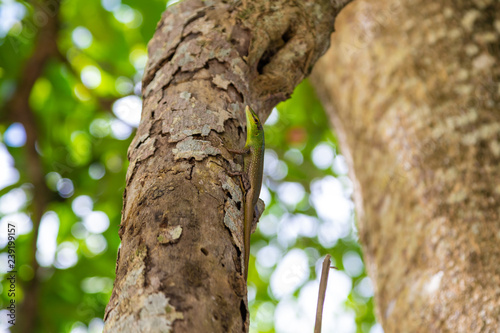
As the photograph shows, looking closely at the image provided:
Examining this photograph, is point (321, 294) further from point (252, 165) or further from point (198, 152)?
point (252, 165)

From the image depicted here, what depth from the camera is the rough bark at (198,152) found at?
Answer: 47.6 inches

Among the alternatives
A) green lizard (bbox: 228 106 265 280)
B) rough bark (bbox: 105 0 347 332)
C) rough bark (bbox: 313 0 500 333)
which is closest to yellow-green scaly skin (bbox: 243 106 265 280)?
green lizard (bbox: 228 106 265 280)

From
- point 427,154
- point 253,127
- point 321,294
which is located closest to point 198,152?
point 321,294

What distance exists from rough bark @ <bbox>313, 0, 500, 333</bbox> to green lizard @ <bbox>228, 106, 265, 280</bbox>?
3.81ft

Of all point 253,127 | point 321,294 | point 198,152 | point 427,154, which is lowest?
point 321,294

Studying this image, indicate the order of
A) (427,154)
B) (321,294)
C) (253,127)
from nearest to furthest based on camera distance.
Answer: (321,294), (253,127), (427,154)

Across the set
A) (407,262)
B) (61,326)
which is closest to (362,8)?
(407,262)

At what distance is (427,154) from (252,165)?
141 centimetres

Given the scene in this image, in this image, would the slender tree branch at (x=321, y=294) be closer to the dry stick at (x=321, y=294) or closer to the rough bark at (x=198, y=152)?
the dry stick at (x=321, y=294)

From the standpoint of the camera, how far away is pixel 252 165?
2312mm

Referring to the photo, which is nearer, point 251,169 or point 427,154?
point 251,169

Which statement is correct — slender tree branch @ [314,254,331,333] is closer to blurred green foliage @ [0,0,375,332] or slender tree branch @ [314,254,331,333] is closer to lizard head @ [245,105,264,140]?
lizard head @ [245,105,264,140]

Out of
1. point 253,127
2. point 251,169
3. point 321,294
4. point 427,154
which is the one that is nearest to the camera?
point 321,294

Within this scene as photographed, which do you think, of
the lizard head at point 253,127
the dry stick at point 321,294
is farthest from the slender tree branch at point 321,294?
the lizard head at point 253,127
